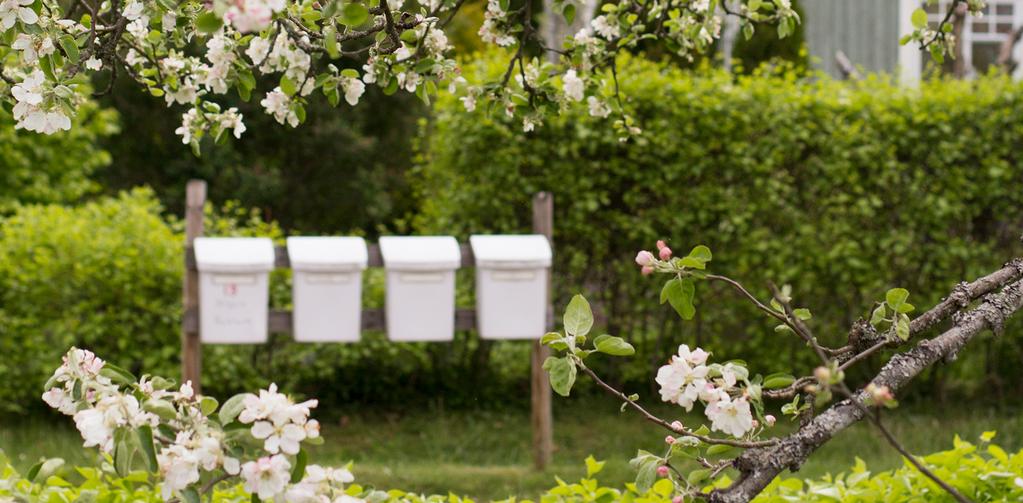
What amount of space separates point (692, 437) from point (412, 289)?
3345 millimetres

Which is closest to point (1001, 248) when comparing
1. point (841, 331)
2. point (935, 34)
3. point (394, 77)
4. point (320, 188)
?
point (841, 331)

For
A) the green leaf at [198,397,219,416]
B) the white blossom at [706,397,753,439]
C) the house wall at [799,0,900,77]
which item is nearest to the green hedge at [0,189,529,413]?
the green leaf at [198,397,219,416]

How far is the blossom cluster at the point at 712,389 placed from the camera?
5.40 feet

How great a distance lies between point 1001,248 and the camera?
6.58 meters

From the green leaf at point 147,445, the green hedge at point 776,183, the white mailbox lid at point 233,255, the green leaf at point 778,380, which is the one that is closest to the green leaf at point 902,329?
the green leaf at point 778,380

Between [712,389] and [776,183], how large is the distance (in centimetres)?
485

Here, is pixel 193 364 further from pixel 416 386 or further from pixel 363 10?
pixel 363 10

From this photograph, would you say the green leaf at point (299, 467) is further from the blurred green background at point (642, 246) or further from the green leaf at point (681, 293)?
the blurred green background at point (642, 246)

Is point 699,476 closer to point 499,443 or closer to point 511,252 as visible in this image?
point 511,252

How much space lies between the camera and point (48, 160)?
28.1 feet

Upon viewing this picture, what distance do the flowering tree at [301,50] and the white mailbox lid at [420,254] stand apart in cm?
185

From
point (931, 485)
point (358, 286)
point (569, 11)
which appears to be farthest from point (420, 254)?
point (931, 485)

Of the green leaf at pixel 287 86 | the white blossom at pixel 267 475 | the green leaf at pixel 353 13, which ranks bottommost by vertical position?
the white blossom at pixel 267 475

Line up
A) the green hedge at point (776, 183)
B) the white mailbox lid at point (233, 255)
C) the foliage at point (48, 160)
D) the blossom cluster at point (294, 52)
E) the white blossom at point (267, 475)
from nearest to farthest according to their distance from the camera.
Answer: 1. the white blossom at point (267, 475)
2. the blossom cluster at point (294, 52)
3. the white mailbox lid at point (233, 255)
4. the green hedge at point (776, 183)
5. the foliage at point (48, 160)
